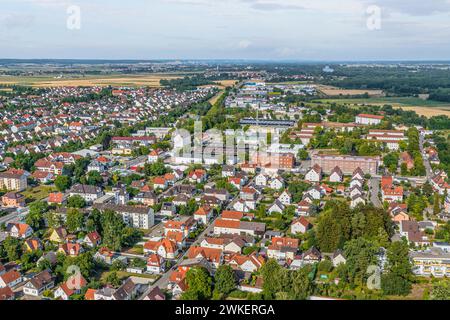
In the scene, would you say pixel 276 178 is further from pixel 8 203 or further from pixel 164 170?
pixel 8 203

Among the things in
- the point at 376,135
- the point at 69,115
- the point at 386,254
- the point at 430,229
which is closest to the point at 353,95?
the point at 376,135

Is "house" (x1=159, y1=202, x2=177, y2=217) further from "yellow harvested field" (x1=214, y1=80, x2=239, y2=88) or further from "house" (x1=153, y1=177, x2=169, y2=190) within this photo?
"yellow harvested field" (x1=214, y1=80, x2=239, y2=88)

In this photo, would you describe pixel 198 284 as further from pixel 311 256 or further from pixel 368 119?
pixel 368 119

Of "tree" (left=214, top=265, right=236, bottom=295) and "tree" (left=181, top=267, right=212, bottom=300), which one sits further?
"tree" (left=214, top=265, right=236, bottom=295)

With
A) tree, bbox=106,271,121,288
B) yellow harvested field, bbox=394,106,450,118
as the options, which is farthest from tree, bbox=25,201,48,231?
yellow harvested field, bbox=394,106,450,118

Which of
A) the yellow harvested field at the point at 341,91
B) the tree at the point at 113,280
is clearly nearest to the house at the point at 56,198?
the tree at the point at 113,280

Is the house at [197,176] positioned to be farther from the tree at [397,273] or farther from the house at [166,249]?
the tree at [397,273]
